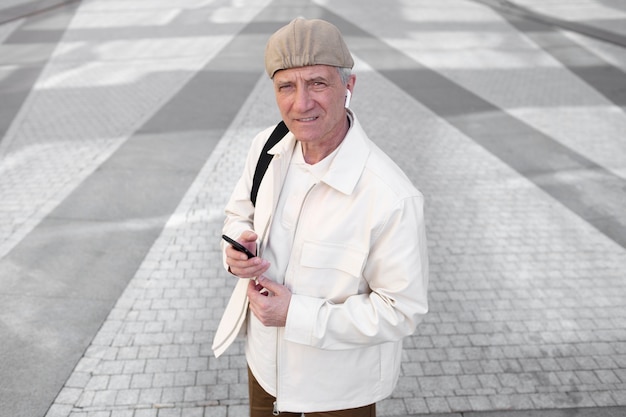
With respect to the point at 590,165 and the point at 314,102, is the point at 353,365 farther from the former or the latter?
the point at 590,165

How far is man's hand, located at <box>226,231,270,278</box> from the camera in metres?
2.23

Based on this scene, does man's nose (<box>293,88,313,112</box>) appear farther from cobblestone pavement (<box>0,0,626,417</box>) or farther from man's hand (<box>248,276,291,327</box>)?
cobblestone pavement (<box>0,0,626,417</box>)

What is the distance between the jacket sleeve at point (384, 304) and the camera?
2.20 meters

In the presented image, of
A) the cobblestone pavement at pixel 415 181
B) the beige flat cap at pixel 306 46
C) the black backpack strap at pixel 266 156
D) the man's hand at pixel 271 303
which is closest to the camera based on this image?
the beige flat cap at pixel 306 46

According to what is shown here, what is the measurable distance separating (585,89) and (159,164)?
712 cm

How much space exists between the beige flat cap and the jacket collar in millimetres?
297

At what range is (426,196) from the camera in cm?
690

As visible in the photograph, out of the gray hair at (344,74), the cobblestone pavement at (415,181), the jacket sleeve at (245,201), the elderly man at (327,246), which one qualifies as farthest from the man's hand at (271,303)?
the cobblestone pavement at (415,181)

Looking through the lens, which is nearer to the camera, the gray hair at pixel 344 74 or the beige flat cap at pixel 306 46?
the beige flat cap at pixel 306 46

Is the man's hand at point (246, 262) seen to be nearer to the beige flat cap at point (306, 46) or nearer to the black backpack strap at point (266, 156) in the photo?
the black backpack strap at point (266, 156)

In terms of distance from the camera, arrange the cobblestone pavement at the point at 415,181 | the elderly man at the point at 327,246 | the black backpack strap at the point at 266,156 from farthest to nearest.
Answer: the cobblestone pavement at the point at 415,181
the black backpack strap at the point at 266,156
the elderly man at the point at 327,246

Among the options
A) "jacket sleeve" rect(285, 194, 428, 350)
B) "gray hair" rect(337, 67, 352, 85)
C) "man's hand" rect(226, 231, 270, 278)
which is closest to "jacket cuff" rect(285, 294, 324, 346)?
"jacket sleeve" rect(285, 194, 428, 350)

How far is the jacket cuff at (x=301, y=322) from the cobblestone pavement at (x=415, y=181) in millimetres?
1988

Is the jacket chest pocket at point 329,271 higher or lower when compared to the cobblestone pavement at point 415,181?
higher
